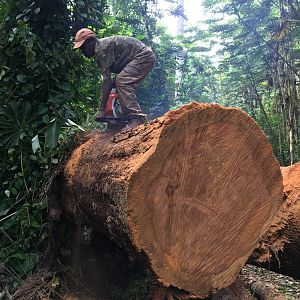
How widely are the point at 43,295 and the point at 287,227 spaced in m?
1.80

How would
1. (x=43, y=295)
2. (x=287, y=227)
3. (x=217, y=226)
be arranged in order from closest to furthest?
(x=217, y=226) < (x=287, y=227) < (x=43, y=295)

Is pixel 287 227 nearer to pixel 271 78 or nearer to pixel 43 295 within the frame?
pixel 43 295

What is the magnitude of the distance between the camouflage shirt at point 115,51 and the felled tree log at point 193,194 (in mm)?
1739

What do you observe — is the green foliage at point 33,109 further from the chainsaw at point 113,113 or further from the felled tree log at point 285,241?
the felled tree log at point 285,241

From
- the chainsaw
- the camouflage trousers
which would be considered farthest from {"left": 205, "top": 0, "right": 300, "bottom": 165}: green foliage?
the chainsaw

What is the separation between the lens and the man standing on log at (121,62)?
3461 mm

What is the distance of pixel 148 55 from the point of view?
145 inches

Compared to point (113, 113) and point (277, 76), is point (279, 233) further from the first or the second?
point (277, 76)

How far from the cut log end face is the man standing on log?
1.70 meters

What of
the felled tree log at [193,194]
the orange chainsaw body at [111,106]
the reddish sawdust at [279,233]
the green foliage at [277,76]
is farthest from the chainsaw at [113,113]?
the green foliage at [277,76]

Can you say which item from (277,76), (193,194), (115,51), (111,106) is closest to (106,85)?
(111,106)

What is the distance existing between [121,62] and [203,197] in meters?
2.27

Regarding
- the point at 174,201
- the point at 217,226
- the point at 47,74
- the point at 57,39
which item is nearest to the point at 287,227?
the point at 217,226

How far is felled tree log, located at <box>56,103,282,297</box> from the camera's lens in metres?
1.60
